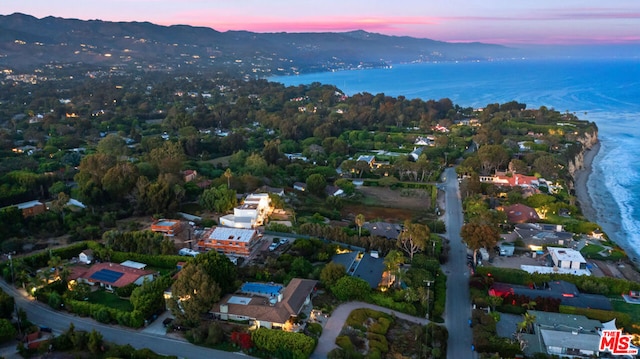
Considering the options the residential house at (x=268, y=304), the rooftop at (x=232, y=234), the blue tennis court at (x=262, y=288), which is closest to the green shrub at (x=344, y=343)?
the residential house at (x=268, y=304)

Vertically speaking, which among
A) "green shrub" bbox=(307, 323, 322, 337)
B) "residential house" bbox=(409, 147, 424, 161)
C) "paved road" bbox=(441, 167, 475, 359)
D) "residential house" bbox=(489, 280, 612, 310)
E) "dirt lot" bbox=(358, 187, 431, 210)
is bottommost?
"dirt lot" bbox=(358, 187, 431, 210)

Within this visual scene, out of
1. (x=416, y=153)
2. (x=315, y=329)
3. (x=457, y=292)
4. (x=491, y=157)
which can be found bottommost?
(x=457, y=292)

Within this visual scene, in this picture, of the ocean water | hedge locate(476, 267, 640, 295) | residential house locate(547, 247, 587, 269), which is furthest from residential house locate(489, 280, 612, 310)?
the ocean water

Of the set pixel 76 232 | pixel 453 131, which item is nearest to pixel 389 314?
pixel 76 232

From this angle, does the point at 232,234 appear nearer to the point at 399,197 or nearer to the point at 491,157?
the point at 399,197

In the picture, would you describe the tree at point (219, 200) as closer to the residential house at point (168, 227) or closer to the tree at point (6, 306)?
the residential house at point (168, 227)

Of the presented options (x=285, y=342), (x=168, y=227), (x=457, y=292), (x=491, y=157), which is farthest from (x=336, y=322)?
(x=491, y=157)

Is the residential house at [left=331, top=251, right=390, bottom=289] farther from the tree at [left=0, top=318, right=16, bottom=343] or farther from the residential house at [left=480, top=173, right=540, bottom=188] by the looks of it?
the residential house at [left=480, top=173, right=540, bottom=188]
